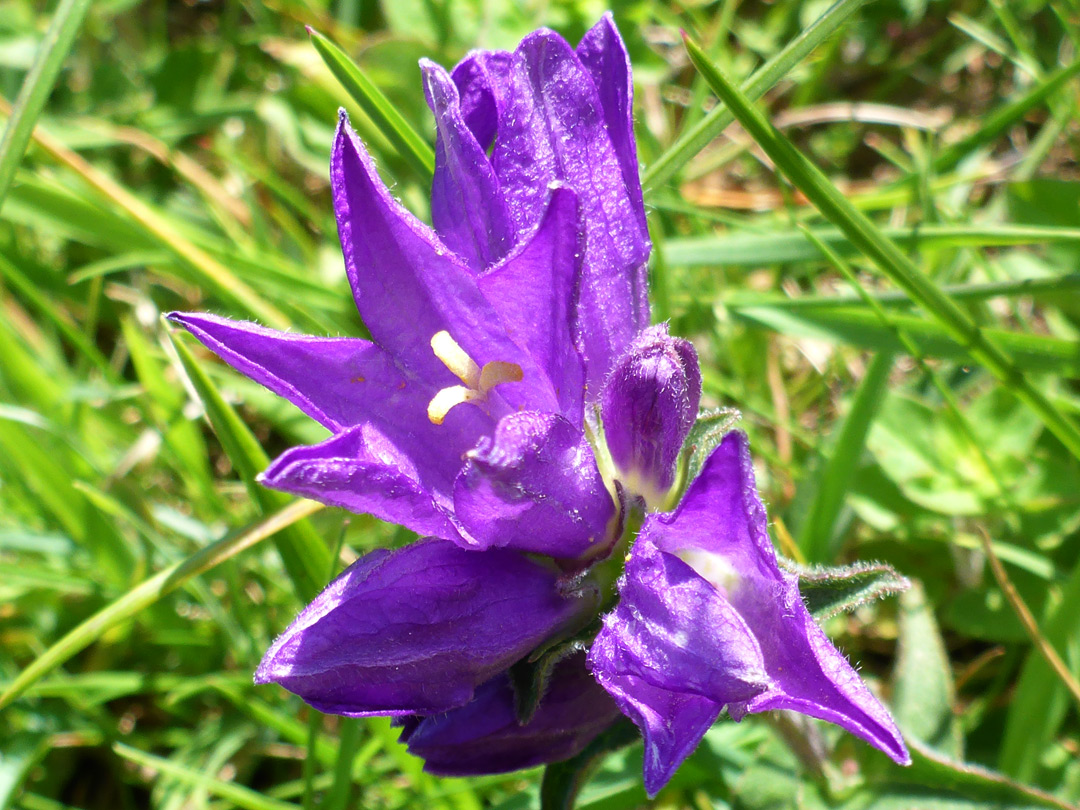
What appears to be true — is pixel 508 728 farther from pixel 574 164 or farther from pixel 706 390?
pixel 706 390

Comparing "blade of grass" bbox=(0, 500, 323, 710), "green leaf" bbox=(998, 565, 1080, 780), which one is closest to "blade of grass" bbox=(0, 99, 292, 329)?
"blade of grass" bbox=(0, 500, 323, 710)

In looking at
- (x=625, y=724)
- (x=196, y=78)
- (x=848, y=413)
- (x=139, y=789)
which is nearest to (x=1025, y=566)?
(x=848, y=413)

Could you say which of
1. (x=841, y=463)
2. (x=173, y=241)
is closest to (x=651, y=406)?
(x=841, y=463)

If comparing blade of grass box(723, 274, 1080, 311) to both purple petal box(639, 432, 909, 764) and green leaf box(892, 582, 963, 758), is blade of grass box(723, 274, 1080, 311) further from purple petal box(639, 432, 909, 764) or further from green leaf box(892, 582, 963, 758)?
purple petal box(639, 432, 909, 764)

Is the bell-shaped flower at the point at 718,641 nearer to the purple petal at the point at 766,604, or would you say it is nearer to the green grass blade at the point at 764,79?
the purple petal at the point at 766,604

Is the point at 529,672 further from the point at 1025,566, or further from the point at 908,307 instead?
the point at 1025,566

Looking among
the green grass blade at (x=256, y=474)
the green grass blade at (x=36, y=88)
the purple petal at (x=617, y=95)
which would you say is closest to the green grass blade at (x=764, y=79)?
the purple petal at (x=617, y=95)
